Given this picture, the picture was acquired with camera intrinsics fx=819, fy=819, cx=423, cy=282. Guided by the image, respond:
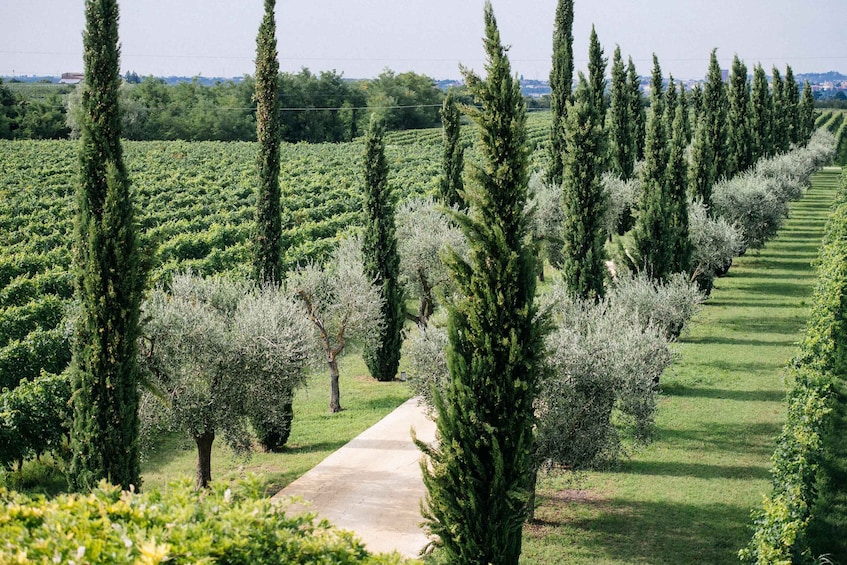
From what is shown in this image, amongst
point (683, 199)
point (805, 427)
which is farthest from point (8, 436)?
point (683, 199)

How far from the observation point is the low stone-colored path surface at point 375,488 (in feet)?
46.7

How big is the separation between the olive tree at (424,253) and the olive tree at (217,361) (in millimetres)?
8376

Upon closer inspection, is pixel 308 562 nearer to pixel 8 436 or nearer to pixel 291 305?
pixel 291 305

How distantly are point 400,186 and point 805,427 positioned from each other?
4623 cm

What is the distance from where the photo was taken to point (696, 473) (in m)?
17.2

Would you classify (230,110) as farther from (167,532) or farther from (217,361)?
(167,532)

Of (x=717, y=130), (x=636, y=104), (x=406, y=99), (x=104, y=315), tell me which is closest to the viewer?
(x=104, y=315)

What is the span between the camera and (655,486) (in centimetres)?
1652

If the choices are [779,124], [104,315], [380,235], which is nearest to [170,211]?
[380,235]

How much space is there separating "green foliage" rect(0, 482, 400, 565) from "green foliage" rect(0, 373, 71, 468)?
1057 centimetres

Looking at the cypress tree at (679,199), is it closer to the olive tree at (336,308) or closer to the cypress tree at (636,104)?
the olive tree at (336,308)

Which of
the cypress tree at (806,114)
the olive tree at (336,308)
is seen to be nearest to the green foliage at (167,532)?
the olive tree at (336,308)

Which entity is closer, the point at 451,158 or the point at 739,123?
the point at 451,158

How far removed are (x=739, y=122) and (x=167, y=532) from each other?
4759 centimetres
